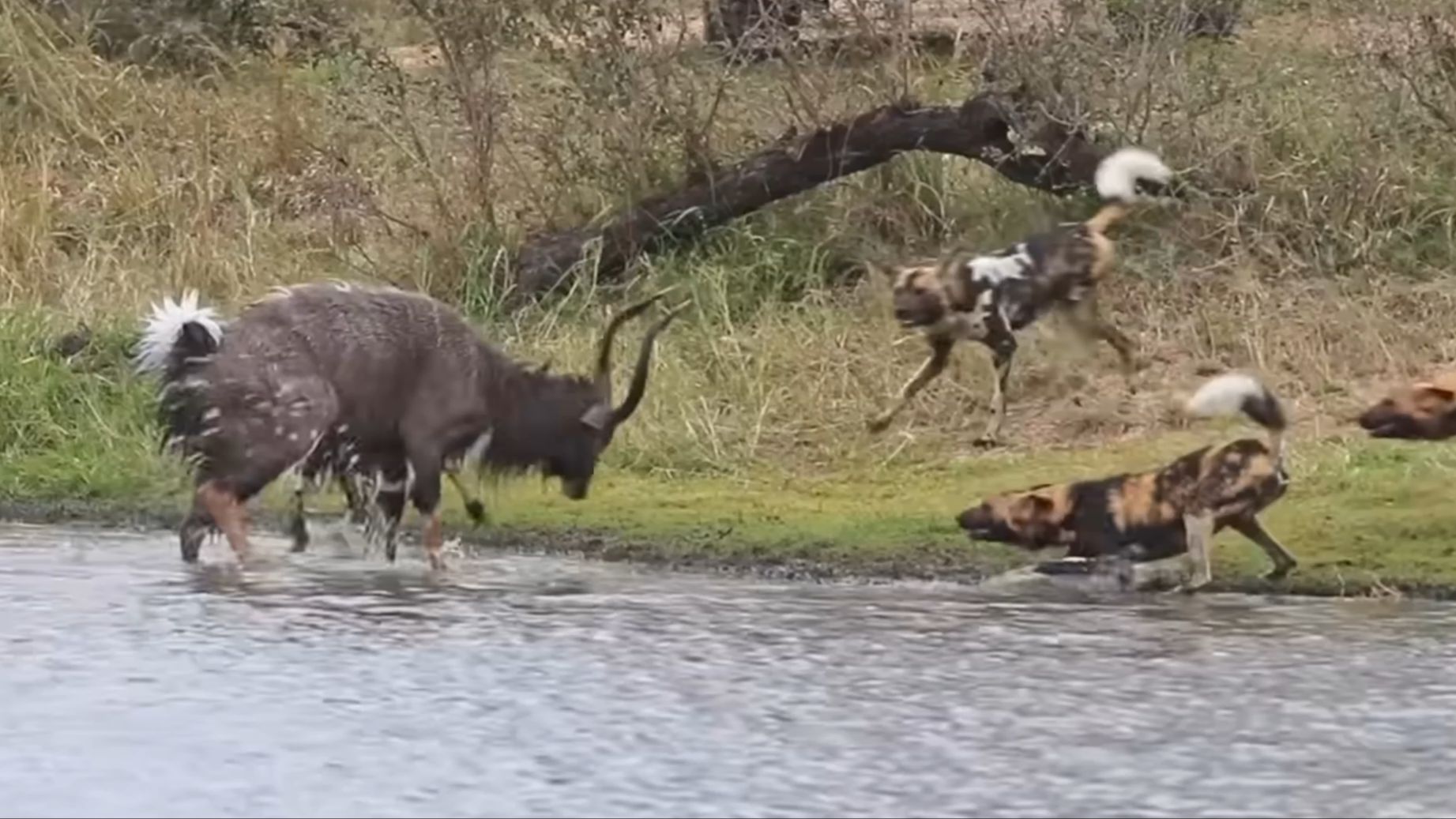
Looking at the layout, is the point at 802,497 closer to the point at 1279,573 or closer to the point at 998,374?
the point at 998,374

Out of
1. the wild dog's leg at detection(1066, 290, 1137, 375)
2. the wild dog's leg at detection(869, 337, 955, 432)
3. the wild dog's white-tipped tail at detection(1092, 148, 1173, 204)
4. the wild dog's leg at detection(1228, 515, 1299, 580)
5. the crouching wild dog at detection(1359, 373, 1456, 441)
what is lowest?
the wild dog's leg at detection(1228, 515, 1299, 580)

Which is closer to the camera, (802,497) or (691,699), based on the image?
(691,699)

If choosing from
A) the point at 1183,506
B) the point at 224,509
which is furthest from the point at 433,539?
the point at 1183,506

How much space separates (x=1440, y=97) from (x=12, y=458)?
26.4 feet

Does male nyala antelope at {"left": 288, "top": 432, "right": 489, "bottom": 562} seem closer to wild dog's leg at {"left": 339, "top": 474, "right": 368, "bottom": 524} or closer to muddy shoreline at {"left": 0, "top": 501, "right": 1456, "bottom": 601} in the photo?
wild dog's leg at {"left": 339, "top": 474, "right": 368, "bottom": 524}

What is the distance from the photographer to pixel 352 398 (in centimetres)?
1263

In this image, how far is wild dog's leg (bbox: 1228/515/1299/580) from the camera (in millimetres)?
11953

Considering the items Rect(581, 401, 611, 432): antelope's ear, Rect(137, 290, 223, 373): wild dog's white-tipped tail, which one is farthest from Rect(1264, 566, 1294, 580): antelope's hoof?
Rect(137, 290, 223, 373): wild dog's white-tipped tail

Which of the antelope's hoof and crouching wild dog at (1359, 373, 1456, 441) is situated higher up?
crouching wild dog at (1359, 373, 1456, 441)

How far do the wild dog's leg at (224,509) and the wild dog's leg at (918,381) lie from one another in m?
3.75

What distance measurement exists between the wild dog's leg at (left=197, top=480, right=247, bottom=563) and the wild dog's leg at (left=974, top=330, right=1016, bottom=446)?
413 centimetres

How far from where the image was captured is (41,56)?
21656mm

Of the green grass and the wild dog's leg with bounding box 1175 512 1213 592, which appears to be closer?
the wild dog's leg with bounding box 1175 512 1213 592

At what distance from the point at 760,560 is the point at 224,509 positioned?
221cm
